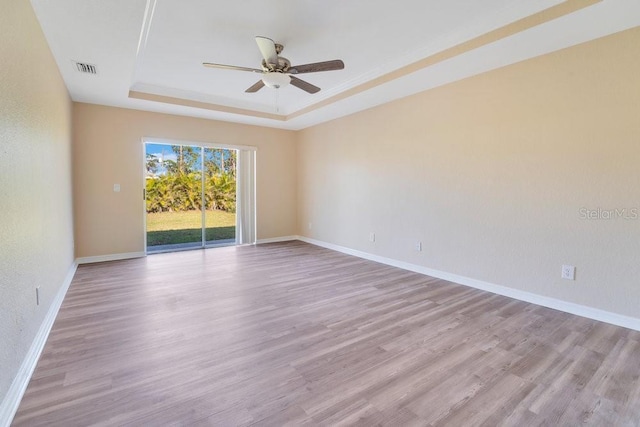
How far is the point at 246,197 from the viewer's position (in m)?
6.23

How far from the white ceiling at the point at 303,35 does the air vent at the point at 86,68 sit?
55 mm

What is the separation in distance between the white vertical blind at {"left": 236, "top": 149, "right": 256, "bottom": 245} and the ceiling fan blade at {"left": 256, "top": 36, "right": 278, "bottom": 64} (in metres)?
3.34

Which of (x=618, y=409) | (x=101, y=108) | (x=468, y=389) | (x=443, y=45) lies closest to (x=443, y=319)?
(x=468, y=389)

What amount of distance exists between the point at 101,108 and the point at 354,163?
4.08 meters

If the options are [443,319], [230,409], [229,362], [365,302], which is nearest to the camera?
[230,409]

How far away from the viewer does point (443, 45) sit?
302cm

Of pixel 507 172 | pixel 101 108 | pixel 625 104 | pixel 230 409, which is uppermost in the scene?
pixel 101 108

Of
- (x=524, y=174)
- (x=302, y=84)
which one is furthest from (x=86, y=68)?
(x=524, y=174)

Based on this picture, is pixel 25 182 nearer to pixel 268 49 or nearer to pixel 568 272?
pixel 268 49

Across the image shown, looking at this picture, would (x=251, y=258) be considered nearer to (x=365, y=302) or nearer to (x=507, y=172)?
(x=365, y=302)

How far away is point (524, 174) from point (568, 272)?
3.36ft

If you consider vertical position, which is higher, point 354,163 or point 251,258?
point 354,163

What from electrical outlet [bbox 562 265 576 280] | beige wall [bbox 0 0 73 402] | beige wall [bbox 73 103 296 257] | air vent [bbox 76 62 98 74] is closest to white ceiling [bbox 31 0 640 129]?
air vent [bbox 76 62 98 74]

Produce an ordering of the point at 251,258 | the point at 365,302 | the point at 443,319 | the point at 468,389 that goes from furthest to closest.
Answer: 1. the point at 251,258
2. the point at 365,302
3. the point at 443,319
4. the point at 468,389
